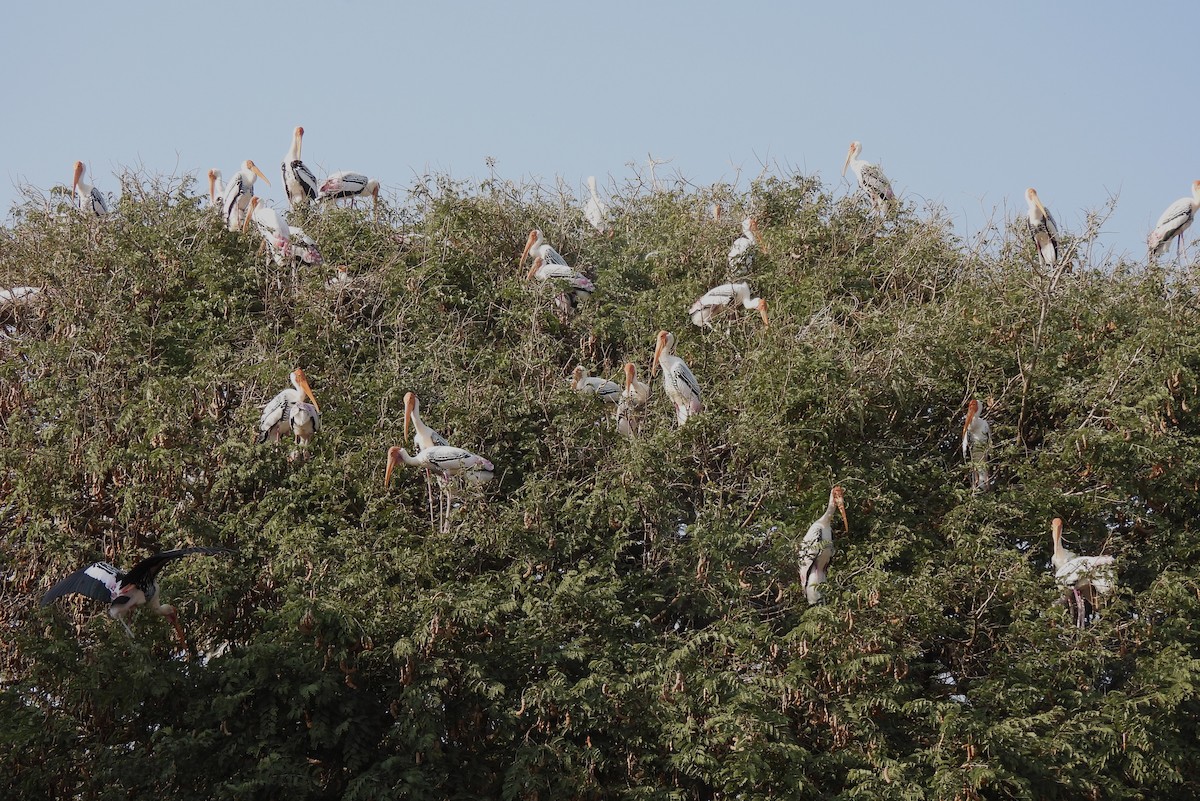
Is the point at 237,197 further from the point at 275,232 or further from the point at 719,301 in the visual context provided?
the point at 719,301

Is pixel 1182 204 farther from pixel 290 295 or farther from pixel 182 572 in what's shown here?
pixel 182 572

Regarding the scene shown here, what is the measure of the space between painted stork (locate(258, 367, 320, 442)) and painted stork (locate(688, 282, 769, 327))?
3.28 meters

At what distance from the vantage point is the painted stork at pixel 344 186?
14.1 metres

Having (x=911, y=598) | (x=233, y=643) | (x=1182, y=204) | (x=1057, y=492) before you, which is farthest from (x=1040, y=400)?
(x=233, y=643)

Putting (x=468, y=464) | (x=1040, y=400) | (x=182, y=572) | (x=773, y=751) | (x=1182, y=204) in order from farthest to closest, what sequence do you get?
1. (x=1182, y=204)
2. (x=1040, y=400)
3. (x=468, y=464)
4. (x=182, y=572)
5. (x=773, y=751)

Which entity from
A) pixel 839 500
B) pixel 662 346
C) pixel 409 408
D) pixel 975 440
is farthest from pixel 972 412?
pixel 409 408

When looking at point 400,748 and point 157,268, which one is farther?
point 157,268

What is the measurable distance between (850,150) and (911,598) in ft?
25.7

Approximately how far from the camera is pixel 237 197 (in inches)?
517

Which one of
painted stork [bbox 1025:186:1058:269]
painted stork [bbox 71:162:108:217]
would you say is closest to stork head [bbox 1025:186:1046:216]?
painted stork [bbox 1025:186:1058:269]

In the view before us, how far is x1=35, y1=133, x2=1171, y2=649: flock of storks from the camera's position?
888 cm

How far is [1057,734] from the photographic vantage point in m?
8.57

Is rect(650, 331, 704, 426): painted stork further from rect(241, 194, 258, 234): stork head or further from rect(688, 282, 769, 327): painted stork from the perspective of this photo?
rect(241, 194, 258, 234): stork head

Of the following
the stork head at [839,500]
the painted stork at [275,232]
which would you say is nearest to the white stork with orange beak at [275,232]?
the painted stork at [275,232]
